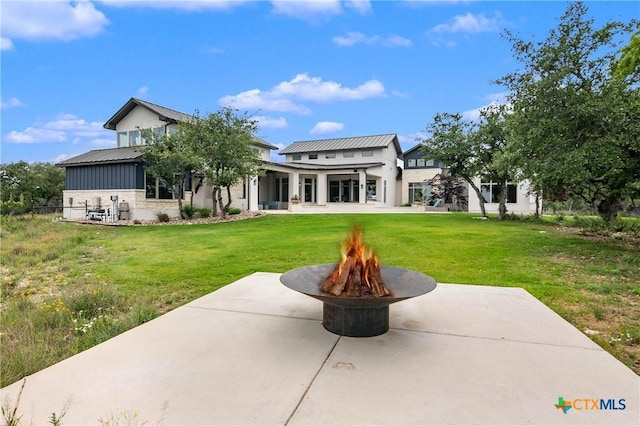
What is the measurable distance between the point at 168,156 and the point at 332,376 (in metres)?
17.2

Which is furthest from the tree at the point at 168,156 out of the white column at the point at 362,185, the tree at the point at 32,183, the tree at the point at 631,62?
the tree at the point at 32,183

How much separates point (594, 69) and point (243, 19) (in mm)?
10250

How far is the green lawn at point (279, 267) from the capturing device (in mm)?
4246

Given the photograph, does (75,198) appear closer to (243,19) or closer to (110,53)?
(110,53)

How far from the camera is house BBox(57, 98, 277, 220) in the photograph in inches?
763

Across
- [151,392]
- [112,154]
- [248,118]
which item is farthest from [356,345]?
[112,154]

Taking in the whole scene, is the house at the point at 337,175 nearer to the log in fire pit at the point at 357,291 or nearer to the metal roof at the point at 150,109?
the metal roof at the point at 150,109

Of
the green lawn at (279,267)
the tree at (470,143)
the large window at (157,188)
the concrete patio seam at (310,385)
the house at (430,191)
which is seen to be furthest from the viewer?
the house at (430,191)

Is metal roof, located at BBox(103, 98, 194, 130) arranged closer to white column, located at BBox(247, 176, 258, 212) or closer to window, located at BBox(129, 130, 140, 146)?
window, located at BBox(129, 130, 140, 146)

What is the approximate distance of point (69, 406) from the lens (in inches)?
82.3

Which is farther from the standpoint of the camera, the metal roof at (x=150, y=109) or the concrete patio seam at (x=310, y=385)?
the metal roof at (x=150, y=109)

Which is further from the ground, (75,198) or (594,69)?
(594,69)

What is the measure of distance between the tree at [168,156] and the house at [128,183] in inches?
48.8

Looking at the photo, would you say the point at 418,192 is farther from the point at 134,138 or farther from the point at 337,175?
the point at 134,138
